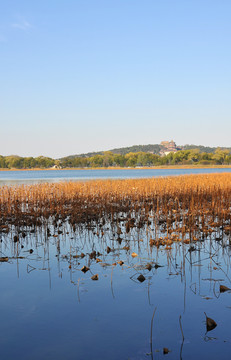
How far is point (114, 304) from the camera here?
4824 mm

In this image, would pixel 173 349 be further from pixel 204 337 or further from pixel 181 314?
pixel 181 314

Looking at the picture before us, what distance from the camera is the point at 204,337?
3.81 meters

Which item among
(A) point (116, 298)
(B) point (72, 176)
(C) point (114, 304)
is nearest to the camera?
(C) point (114, 304)

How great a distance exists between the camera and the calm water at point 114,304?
12.1 ft

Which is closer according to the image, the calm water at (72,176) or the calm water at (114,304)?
the calm water at (114,304)

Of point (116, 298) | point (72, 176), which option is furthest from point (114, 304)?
point (72, 176)

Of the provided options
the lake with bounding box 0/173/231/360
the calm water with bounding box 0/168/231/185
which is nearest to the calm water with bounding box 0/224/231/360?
the lake with bounding box 0/173/231/360

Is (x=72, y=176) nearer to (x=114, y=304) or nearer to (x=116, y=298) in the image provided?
(x=116, y=298)

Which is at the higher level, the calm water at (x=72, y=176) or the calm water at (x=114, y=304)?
the calm water at (x=72, y=176)

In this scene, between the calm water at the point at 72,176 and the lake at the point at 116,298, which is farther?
the calm water at the point at 72,176

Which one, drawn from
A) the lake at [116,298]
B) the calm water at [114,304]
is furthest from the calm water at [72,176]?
the calm water at [114,304]

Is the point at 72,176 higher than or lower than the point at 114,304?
higher

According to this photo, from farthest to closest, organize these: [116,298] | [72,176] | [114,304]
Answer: [72,176], [116,298], [114,304]

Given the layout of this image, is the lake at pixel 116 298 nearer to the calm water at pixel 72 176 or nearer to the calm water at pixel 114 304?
the calm water at pixel 114 304
